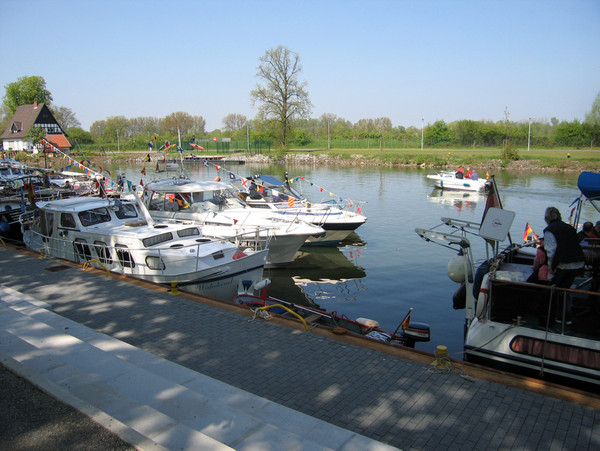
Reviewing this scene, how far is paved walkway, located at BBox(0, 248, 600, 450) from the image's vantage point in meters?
4.78

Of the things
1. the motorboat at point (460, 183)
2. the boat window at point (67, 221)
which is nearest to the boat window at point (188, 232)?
the boat window at point (67, 221)

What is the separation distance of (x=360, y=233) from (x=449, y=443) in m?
18.6

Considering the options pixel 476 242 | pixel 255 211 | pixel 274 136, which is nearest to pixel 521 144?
pixel 274 136

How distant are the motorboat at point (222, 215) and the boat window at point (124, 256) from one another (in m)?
4.32

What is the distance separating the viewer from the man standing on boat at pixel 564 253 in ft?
A: 23.2

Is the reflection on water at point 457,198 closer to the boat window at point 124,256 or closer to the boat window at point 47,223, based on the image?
the boat window at point 124,256

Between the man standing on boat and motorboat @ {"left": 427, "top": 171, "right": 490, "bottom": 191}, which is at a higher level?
the man standing on boat

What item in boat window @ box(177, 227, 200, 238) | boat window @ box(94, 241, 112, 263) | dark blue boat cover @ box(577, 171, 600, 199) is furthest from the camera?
boat window @ box(177, 227, 200, 238)

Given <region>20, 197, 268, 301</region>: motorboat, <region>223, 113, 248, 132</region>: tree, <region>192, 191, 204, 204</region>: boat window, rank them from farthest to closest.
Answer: <region>223, 113, 248, 132</region>: tree < <region>192, 191, 204, 204</region>: boat window < <region>20, 197, 268, 301</region>: motorboat

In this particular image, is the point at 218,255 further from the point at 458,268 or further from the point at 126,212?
the point at 458,268

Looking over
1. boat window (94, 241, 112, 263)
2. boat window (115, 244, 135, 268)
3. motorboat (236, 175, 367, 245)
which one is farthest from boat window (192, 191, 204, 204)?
boat window (115, 244, 135, 268)

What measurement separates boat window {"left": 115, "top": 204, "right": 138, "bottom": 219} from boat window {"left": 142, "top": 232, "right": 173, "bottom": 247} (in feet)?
7.48

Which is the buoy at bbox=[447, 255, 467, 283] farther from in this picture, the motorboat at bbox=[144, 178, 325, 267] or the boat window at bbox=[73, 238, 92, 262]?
the boat window at bbox=[73, 238, 92, 262]

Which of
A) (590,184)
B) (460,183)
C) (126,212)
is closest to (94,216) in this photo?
(126,212)
